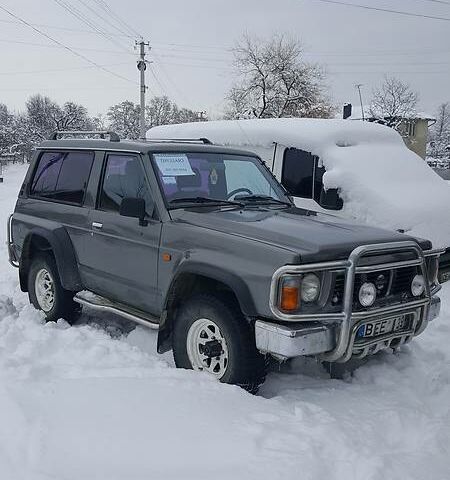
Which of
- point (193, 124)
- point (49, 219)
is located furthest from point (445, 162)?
point (49, 219)

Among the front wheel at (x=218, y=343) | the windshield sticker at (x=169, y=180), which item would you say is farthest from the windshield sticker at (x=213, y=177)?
the front wheel at (x=218, y=343)

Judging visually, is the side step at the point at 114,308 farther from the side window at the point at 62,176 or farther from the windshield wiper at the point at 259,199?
the windshield wiper at the point at 259,199

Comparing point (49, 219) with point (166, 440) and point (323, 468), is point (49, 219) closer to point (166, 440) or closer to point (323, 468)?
point (166, 440)

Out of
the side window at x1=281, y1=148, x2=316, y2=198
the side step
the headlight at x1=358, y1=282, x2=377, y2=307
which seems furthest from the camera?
the side window at x1=281, y1=148, x2=316, y2=198

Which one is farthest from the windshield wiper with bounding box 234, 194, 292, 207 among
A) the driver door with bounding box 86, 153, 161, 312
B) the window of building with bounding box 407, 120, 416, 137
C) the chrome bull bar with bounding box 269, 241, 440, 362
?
the window of building with bounding box 407, 120, 416, 137

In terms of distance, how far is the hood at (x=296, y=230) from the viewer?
3.61 metres

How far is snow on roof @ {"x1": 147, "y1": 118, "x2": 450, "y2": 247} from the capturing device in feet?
24.1

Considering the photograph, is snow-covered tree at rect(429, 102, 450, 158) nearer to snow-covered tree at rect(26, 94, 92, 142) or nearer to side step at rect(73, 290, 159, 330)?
snow-covered tree at rect(26, 94, 92, 142)

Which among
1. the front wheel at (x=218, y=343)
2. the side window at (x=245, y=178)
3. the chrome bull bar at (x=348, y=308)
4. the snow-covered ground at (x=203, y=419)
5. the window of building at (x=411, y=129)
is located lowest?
the snow-covered ground at (x=203, y=419)

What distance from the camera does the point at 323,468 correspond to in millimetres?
2820

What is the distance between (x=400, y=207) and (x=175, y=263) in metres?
4.15

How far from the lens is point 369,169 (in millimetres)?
7977

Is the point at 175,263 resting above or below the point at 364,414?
above

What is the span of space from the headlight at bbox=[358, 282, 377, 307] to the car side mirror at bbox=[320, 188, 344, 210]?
3.47m
